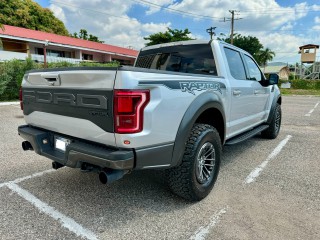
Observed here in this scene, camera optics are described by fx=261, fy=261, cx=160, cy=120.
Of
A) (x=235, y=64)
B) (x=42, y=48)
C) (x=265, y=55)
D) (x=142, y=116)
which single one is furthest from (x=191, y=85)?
(x=265, y=55)

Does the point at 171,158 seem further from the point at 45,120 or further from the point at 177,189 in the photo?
the point at 45,120

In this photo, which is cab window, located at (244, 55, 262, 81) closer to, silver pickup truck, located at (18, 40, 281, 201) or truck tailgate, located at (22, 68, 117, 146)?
silver pickup truck, located at (18, 40, 281, 201)

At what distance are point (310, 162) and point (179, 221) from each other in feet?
9.77

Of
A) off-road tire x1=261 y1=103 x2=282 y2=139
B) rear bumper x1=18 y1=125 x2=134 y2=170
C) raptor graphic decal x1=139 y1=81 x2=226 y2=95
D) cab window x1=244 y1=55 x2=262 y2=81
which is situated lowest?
off-road tire x1=261 y1=103 x2=282 y2=139

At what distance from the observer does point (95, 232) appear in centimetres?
244

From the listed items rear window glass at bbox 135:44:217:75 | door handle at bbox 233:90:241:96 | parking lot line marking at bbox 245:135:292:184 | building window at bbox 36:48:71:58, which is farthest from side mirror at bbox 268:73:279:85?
building window at bbox 36:48:71:58

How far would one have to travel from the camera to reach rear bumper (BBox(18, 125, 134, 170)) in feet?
7.14

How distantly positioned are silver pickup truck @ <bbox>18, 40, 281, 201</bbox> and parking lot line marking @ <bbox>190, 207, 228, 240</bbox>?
0.29 m

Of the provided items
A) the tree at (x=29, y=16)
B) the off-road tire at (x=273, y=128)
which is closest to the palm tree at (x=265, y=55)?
the tree at (x=29, y=16)

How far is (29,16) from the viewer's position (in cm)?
3069

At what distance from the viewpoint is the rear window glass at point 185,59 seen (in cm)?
363

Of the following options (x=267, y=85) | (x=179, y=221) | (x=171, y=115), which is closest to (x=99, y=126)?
(x=171, y=115)

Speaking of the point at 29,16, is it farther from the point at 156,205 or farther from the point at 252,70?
the point at 156,205

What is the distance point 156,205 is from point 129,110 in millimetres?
1334
